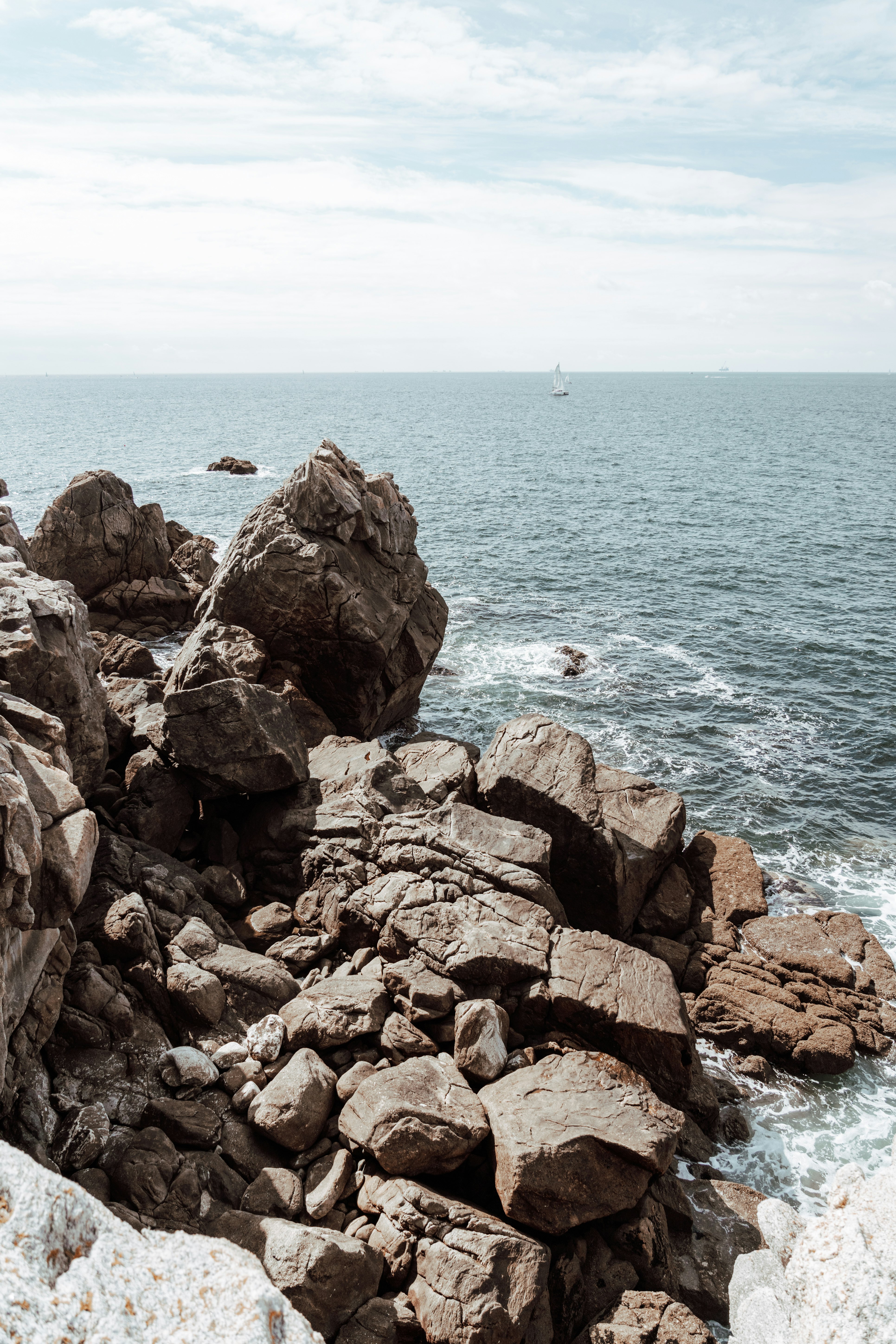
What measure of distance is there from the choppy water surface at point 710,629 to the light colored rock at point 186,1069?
1040 cm

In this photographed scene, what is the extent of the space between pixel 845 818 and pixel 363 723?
17184mm

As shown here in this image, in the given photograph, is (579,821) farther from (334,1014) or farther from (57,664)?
(57,664)

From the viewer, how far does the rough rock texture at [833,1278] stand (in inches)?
296

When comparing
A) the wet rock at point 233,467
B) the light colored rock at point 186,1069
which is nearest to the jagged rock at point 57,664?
the light colored rock at point 186,1069

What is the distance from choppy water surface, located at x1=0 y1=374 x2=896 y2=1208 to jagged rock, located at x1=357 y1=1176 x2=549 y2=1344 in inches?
286

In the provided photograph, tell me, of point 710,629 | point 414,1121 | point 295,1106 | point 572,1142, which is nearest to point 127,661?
point 295,1106

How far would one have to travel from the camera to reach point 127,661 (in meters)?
30.4

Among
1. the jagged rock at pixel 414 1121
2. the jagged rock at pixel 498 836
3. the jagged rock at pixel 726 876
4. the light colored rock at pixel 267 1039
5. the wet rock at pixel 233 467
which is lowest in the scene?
the jagged rock at pixel 726 876

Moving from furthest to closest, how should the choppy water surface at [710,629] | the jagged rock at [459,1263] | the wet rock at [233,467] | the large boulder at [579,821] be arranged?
the wet rock at [233,467]
the choppy water surface at [710,629]
the large boulder at [579,821]
the jagged rock at [459,1263]

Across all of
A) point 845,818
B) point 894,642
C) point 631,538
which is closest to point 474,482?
point 631,538

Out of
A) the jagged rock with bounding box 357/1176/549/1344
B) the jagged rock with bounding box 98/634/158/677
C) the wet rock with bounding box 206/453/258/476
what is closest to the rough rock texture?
the jagged rock with bounding box 357/1176/549/1344

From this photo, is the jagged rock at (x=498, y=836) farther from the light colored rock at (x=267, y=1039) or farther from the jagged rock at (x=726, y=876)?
the jagged rock at (x=726, y=876)

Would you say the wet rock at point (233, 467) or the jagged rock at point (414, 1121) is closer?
the jagged rock at point (414, 1121)

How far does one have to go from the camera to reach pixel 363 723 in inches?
1163
